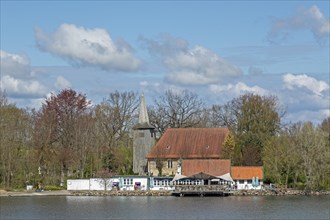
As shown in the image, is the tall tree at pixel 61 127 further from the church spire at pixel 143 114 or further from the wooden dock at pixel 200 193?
the wooden dock at pixel 200 193

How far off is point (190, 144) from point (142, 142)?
17.2 feet

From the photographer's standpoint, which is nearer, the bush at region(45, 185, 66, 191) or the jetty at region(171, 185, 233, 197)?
the jetty at region(171, 185, 233, 197)

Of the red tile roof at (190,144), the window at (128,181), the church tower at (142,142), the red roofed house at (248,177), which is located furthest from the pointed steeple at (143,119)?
the red roofed house at (248,177)

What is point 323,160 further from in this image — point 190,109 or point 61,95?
point 61,95

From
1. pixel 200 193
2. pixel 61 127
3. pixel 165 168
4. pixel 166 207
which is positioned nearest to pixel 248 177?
pixel 200 193

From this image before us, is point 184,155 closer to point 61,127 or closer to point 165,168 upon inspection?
point 165,168

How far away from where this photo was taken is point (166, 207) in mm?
49375

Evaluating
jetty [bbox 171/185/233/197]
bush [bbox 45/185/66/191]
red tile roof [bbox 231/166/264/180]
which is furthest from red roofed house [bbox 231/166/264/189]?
bush [bbox 45/185/66/191]

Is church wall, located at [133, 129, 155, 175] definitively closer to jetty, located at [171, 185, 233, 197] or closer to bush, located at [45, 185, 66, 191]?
bush, located at [45, 185, 66, 191]

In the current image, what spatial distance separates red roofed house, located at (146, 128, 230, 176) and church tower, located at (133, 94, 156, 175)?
1471 millimetres

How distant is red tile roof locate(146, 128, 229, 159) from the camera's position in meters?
70.3

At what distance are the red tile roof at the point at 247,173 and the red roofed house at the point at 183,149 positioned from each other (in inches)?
137

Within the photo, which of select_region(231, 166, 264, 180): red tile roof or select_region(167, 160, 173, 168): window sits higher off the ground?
select_region(167, 160, 173, 168): window

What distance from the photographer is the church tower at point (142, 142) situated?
238 ft
